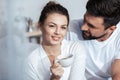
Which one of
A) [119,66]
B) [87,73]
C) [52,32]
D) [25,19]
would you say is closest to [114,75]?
[119,66]

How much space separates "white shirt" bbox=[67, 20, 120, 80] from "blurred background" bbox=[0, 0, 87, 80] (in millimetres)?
178

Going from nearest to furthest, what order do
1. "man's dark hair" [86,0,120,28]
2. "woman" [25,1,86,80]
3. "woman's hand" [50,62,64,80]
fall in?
"woman's hand" [50,62,64,80] → "woman" [25,1,86,80] → "man's dark hair" [86,0,120,28]

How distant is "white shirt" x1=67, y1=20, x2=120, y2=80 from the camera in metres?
1.04

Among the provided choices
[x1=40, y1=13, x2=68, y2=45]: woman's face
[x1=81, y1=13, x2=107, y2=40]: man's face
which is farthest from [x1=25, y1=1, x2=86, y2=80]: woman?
[x1=81, y1=13, x2=107, y2=40]: man's face

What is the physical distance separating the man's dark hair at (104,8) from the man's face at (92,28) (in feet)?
0.06

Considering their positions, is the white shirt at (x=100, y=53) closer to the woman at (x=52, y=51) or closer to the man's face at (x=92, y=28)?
the man's face at (x=92, y=28)

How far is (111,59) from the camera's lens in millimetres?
1041

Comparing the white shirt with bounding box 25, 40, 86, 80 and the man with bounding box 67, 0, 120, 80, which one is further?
the man with bounding box 67, 0, 120, 80

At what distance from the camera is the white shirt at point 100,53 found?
1039 millimetres

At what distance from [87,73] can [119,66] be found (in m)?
0.17

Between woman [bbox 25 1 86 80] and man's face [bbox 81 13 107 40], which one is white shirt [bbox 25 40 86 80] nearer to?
woman [bbox 25 1 86 80]

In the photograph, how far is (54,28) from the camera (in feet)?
2.92

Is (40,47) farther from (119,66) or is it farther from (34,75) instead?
(119,66)

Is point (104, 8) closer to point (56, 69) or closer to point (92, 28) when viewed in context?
point (92, 28)
